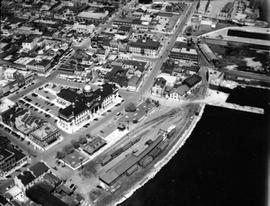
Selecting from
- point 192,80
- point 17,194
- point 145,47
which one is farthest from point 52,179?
point 145,47

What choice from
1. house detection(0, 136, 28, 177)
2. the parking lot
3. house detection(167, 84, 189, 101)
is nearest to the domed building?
the parking lot

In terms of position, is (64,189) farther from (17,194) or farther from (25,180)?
(17,194)

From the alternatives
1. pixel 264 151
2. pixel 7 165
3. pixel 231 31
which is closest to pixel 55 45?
pixel 7 165

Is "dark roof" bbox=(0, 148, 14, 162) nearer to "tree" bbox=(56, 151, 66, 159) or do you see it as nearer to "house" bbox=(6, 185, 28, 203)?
"house" bbox=(6, 185, 28, 203)

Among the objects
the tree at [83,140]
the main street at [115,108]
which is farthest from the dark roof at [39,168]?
the tree at [83,140]

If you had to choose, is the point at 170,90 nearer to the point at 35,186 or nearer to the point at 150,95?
the point at 150,95
